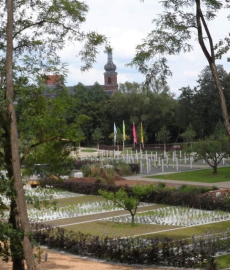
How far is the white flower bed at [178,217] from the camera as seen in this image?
2055 centimetres

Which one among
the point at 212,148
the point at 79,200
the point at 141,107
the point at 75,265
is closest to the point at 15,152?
the point at 75,265

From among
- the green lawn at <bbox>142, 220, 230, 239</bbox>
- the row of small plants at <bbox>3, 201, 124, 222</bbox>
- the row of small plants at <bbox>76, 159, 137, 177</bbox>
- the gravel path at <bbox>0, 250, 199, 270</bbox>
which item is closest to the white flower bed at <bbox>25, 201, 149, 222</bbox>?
the row of small plants at <bbox>3, 201, 124, 222</bbox>

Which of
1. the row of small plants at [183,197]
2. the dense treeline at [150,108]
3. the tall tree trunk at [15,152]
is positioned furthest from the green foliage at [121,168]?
the tall tree trunk at [15,152]

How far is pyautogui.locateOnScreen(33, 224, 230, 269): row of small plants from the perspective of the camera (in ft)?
44.9

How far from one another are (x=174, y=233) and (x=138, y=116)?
50605mm

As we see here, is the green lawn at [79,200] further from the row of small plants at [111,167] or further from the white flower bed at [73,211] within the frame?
the row of small plants at [111,167]

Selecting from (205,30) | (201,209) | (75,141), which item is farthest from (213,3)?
(201,209)

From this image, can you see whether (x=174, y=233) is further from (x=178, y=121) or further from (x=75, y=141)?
(x=178, y=121)

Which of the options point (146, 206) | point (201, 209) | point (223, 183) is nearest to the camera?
point (201, 209)

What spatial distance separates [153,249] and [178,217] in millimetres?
7486

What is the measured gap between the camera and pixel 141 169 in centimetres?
4053

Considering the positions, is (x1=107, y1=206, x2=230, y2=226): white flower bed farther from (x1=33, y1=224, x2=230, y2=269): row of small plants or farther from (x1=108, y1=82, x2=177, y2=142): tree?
(x1=108, y1=82, x2=177, y2=142): tree

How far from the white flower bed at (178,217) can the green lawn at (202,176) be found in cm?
1120

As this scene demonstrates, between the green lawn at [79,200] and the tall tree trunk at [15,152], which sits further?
the green lawn at [79,200]
